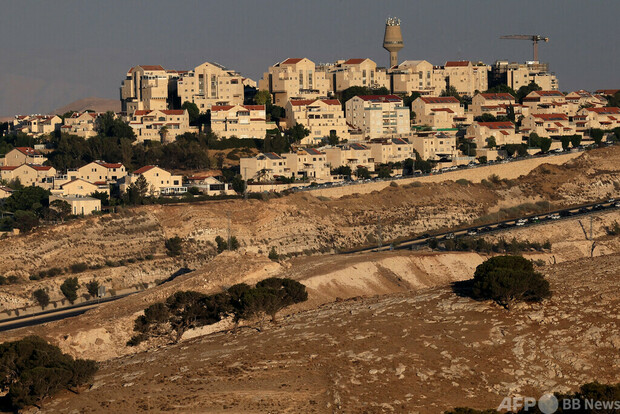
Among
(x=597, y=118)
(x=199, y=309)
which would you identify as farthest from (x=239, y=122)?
(x=199, y=309)

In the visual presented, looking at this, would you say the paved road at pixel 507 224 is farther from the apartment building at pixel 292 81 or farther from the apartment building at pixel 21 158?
the apartment building at pixel 21 158

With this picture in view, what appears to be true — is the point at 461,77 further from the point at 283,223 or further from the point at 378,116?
the point at 283,223

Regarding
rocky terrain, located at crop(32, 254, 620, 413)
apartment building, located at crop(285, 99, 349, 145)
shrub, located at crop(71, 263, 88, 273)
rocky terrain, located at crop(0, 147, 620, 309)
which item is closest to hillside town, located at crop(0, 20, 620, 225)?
apartment building, located at crop(285, 99, 349, 145)

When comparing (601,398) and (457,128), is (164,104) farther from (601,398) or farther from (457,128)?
(601,398)

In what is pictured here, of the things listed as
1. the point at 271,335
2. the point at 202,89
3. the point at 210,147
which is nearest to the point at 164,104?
the point at 202,89

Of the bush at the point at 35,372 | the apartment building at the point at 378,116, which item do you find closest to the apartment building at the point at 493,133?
the apartment building at the point at 378,116
